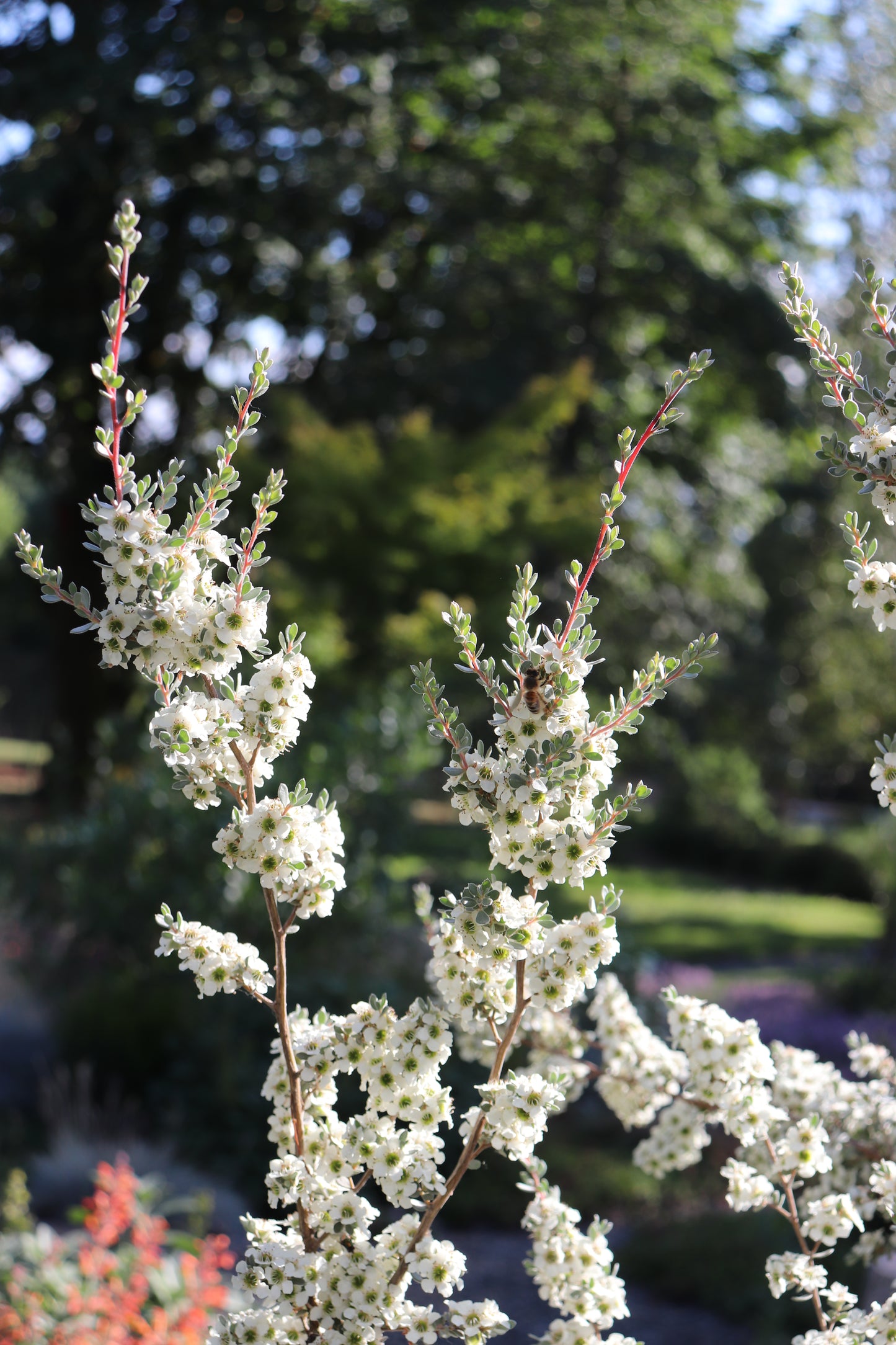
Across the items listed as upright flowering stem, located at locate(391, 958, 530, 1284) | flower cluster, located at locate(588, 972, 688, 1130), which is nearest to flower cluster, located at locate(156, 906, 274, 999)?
upright flowering stem, located at locate(391, 958, 530, 1284)

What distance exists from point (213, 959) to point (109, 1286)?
1930 mm

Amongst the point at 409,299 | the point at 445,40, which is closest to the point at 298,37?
the point at 445,40

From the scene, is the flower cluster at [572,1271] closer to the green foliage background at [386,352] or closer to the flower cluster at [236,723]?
the flower cluster at [236,723]

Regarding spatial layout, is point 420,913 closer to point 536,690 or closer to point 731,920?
point 536,690

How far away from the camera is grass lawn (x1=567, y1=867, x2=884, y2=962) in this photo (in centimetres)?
1229

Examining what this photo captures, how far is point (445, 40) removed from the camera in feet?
29.3

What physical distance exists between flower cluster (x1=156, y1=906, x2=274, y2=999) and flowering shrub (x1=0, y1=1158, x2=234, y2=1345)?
5.21ft

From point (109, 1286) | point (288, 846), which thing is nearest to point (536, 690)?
point (288, 846)

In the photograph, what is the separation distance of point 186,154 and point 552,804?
8723 mm

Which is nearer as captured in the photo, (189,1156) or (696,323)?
(189,1156)

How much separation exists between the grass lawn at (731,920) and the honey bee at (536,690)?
783cm

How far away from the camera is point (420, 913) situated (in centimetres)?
188

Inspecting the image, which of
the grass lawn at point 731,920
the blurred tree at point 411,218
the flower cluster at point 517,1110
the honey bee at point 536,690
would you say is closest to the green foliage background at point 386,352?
the blurred tree at point 411,218

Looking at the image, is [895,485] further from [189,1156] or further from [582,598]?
[189,1156]
